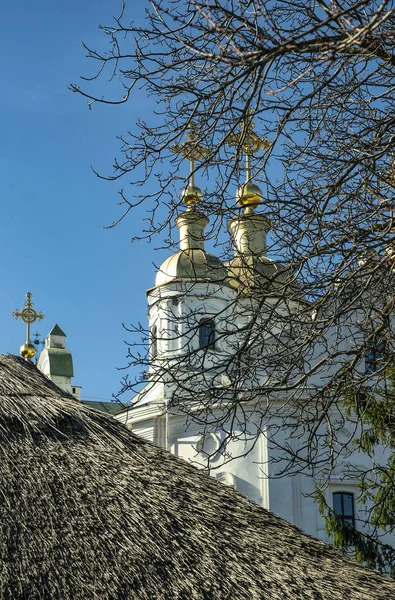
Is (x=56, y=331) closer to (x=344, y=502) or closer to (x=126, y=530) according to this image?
(x=344, y=502)

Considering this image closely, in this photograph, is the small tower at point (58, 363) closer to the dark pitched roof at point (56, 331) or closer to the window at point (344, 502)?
the dark pitched roof at point (56, 331)

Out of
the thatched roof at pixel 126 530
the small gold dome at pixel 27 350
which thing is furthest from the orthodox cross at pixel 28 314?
the thatched roof at pixel 126 530

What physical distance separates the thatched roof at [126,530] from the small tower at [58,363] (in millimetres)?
22452

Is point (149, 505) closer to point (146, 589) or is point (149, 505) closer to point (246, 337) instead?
point (146, 589)

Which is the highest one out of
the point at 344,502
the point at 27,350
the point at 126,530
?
the point at 27,350

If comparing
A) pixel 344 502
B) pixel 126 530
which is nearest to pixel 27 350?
pixel 344 502

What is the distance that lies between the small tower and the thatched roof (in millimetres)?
22452

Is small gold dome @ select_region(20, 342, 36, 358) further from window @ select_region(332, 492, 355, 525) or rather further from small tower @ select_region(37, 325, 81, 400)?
window @ select_region(332, 492, 355, 525)

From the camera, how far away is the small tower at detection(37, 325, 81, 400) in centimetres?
3009

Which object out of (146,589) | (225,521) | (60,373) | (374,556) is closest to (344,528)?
(374,556)

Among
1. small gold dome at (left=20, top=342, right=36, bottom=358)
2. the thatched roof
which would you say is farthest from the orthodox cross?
the thatched roof

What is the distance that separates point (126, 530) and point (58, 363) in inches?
967

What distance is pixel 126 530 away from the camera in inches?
251

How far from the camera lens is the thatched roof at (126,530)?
19.5 ft
